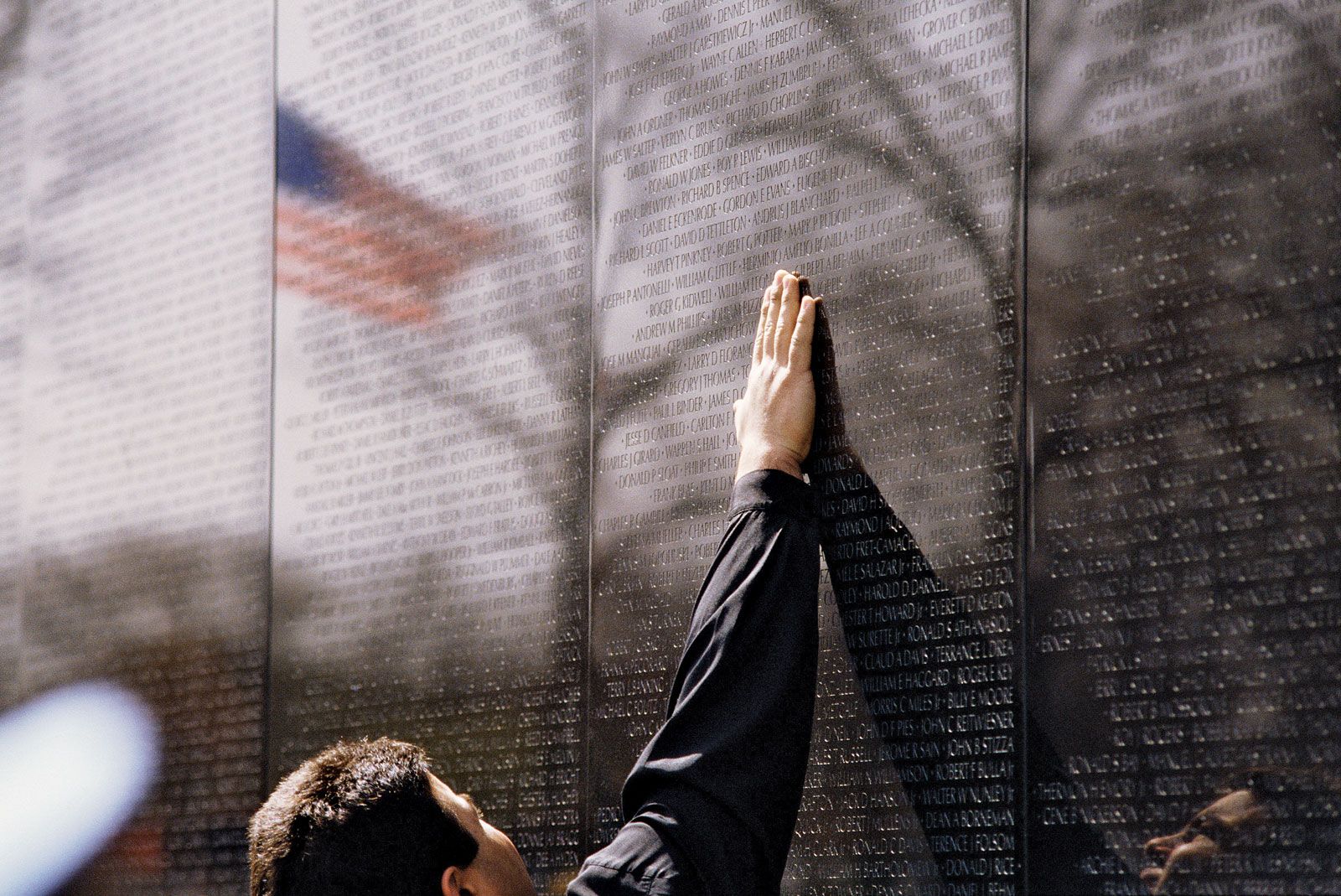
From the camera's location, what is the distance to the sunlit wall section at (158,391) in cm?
588

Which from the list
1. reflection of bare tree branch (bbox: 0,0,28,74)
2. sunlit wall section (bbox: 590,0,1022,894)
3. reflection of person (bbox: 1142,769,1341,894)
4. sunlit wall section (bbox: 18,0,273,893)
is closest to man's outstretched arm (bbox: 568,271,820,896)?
sunlit wall section (bbox: 590,0,1022,894)

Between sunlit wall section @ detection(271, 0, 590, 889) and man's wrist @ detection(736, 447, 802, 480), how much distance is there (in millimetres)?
812

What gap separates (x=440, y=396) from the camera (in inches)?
205

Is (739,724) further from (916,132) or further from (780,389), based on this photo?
(916,132)

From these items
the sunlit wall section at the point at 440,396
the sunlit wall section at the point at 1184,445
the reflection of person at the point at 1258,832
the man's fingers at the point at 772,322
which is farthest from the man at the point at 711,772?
the reflection of person at the point at 1258,832

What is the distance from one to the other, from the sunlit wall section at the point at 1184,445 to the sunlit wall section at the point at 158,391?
3098 millimetres

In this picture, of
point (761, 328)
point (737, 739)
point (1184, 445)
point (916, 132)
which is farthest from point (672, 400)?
point (1184, 445)

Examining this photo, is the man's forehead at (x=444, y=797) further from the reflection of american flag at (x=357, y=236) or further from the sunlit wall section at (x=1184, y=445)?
the reflection of american flag at (x=357, y=236)

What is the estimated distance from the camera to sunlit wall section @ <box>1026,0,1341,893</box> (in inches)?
123

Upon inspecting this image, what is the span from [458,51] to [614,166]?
0.85 meters

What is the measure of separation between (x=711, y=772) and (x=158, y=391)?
3.34 m

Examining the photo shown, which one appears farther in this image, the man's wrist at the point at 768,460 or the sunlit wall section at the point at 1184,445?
the man's wrist at the point at 768,460

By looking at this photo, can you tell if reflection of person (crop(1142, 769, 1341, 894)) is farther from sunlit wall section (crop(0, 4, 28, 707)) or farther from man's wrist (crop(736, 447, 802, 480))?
sunlit wall section (crop(0, 4, 28, 707))

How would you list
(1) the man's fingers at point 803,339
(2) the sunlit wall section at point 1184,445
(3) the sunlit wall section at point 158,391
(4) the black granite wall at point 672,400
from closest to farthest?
(2) the sunlit wall section at point 1184,445, (4) the black granite wall at point 672,400, (1) the man's fingers at point 803,339, (3) the sunlit wall section at point 158,391
